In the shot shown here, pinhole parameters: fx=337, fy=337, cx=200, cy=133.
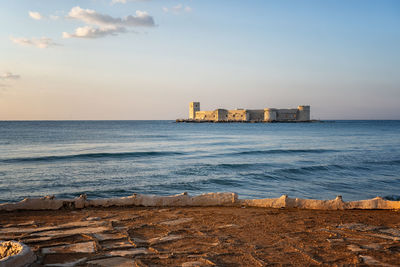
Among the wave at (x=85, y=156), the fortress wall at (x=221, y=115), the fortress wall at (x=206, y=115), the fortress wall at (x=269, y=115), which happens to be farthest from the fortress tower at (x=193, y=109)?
the wave at (x=85, y=156)

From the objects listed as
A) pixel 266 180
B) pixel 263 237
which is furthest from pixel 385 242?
pixel 266 180

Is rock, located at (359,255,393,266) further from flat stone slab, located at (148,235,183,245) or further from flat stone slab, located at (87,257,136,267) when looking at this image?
flat stone slab, located at (87,257,136,267)

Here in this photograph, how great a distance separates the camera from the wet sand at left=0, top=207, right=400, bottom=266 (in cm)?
396

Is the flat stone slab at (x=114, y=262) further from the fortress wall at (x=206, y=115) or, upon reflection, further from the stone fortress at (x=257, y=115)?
the fortress wall at (x=206, y=115)

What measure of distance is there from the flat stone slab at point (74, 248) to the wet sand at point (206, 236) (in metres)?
0.01

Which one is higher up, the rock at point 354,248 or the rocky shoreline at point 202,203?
the rock at point 354,248

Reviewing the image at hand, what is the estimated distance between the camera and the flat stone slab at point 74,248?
4.15 meters

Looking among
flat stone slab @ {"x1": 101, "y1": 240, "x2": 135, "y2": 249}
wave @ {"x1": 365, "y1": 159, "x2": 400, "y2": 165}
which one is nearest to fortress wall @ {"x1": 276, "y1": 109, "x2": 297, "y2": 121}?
wave @ {"x1": 365, "y1": 159, "x2": 400, "y2": 165}

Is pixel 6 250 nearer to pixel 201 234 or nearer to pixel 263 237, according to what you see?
→ pixel 201 234

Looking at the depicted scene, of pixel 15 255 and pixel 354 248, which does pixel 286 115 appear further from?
pixel 15 255

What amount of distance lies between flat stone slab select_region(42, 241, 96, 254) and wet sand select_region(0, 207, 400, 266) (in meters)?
0.01

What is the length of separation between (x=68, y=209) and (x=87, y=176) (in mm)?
8215

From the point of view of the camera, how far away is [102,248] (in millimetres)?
4277

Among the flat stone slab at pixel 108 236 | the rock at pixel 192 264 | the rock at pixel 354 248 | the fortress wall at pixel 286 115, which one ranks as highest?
the fortress wall at pixel 286 115
